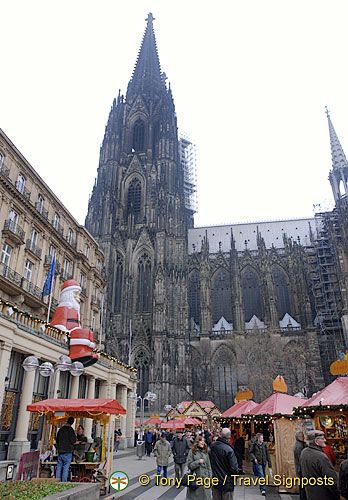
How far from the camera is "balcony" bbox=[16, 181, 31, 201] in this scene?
76.7 ft

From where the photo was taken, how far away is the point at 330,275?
4731 centimetres

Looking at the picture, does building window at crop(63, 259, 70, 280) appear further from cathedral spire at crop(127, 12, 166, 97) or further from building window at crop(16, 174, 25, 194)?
cathedral spire at crop(127, 12, 166, 97)

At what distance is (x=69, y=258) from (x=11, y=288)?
26.4 ft

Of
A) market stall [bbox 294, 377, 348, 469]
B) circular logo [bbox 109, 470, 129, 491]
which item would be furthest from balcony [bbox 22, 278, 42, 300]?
market stall [bbox 294, 377, 348, 469]

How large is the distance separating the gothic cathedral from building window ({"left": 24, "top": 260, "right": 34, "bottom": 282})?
75.8ft

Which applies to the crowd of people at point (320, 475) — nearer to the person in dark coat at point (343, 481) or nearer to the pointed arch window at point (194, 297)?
the person in dark coat at point (343, 481)

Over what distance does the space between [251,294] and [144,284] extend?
1509cm

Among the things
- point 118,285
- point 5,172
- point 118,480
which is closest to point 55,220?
point 5,172

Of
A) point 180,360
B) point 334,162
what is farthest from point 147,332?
point 334,162

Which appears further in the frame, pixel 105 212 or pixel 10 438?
pixel 105 212

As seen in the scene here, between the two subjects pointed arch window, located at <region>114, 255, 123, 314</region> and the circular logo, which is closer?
the circular logo

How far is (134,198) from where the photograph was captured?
5522 centimetres

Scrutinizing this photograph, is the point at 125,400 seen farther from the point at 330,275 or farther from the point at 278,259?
the point at 278,259

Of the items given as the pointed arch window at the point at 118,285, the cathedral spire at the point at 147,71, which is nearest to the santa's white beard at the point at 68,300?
the pointed arch window at the point at 118,285
